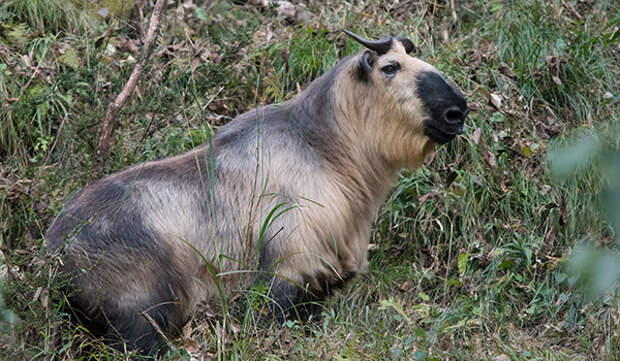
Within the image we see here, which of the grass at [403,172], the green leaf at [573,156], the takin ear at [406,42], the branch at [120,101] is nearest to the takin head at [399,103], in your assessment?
the takin ear at [406,42]

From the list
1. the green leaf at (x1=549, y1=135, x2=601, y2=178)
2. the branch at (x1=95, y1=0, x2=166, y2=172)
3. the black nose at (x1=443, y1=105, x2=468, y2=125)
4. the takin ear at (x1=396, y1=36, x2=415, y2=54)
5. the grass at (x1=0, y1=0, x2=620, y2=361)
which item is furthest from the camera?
the branch at (x1=95, y1=0, x2=166, y2=172)

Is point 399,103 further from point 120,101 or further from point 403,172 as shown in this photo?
point 120,101

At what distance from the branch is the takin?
651 mm

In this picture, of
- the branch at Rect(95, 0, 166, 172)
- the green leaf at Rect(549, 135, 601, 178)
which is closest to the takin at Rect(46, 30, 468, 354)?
the branch at Rect(95, 0, 166, 172)

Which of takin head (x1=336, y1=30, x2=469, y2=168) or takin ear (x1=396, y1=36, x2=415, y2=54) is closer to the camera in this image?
takin head (x1=336, y1=30, x2=469, y2=168)

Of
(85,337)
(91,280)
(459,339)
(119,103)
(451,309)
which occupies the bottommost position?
(451,309)

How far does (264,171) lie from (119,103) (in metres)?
1.17

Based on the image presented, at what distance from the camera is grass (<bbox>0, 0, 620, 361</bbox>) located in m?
3.94

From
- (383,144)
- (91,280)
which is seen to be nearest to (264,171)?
(383,144)

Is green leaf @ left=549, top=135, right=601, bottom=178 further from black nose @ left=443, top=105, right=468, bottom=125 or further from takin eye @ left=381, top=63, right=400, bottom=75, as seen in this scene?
takin eye @ left=381, top=63, right=400, bottom=75

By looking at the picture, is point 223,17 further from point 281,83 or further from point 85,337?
point 85,337

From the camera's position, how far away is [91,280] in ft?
12.8

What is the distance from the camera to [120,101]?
193 inches

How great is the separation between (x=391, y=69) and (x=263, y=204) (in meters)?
1.05
